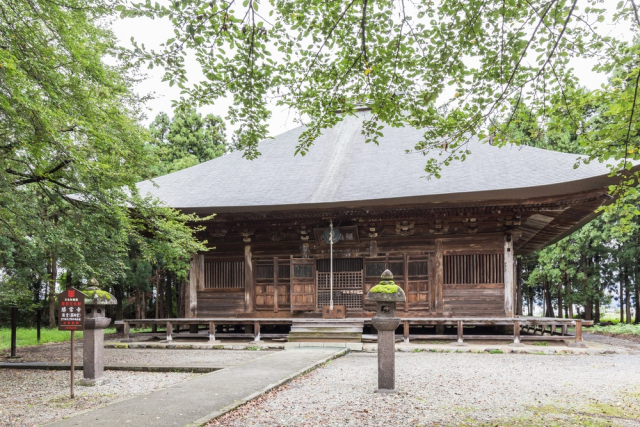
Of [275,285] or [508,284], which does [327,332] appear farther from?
[508,284]

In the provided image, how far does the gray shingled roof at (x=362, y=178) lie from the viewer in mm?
11336

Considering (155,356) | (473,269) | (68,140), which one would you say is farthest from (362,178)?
(68,140)

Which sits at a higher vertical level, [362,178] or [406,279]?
[362,178]

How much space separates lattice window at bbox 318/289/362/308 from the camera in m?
13.5

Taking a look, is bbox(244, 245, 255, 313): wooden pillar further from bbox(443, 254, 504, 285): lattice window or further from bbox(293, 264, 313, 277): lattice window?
bbox(443, 254, 504, 285): lattice window

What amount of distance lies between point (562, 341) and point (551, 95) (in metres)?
9.22

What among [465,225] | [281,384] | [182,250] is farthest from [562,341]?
[182,250]

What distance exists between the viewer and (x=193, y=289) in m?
14.4

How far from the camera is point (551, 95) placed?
16.6 feet

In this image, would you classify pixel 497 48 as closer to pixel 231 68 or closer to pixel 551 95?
pixel 551 95

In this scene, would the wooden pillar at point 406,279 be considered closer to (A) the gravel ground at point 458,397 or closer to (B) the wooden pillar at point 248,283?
(A) the gravel ground at point 458,397

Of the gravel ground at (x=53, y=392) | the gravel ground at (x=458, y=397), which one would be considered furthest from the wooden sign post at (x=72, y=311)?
the gravel ground at (x=458, y=397)

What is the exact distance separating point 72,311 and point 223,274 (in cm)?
788

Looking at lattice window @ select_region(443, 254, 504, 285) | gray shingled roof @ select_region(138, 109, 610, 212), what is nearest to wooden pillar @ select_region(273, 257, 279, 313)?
gray shingled roof @ select_region(138, 109, 610, 212)
